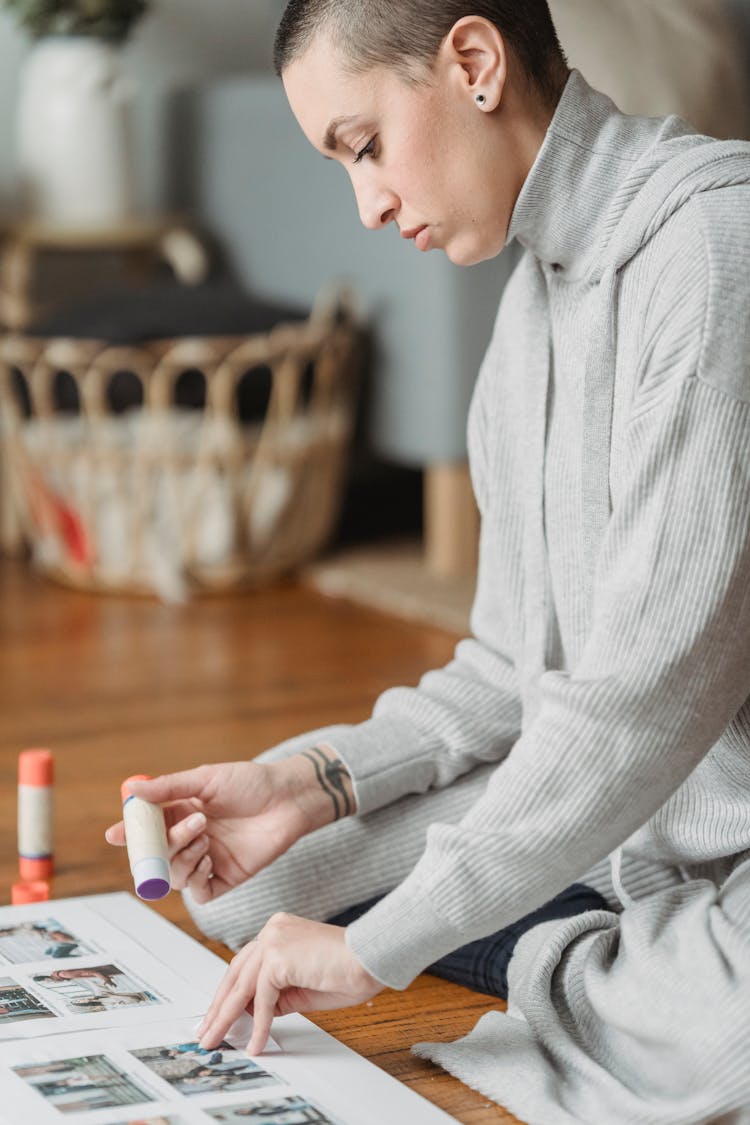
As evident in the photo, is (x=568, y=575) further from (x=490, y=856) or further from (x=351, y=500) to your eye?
(x=351, y=500)

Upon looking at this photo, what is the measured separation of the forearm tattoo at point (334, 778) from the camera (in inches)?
47.4

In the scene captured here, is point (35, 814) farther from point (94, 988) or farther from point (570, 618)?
point (570, 618)

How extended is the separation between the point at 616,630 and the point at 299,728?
103 centimetres

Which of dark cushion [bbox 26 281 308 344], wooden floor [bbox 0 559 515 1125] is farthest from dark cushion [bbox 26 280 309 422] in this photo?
wooden floor [bbox 0 559 515 1125]

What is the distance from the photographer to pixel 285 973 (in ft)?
3.05

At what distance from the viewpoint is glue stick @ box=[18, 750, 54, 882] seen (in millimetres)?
1429

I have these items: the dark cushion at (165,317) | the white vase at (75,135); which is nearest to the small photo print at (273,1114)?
the dark cushion at (165,317)

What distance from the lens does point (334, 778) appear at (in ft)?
3.96

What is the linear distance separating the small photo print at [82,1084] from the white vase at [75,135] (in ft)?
7.12

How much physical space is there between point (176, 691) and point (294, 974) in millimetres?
1157

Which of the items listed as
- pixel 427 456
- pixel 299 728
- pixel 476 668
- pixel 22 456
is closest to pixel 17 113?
pixel 22 456

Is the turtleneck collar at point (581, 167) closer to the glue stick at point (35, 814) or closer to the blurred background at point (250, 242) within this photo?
the glue stick at point (35, 814)

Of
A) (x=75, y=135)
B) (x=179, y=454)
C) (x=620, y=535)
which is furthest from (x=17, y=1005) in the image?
(x=75, y=135)

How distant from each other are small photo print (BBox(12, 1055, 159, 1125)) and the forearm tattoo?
28 centimetres
